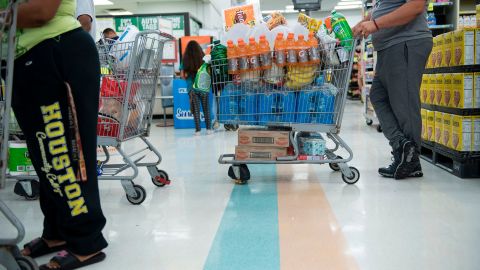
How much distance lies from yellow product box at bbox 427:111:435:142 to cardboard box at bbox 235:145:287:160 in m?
1.48

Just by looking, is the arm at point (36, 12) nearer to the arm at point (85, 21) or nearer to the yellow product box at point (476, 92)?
the arm at point (85, 21)

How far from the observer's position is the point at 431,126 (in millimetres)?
3994

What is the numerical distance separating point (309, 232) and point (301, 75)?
1.25 meters

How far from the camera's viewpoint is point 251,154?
3.35 metres

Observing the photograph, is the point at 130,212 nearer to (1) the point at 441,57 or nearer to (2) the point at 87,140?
(2) the point at 87,140

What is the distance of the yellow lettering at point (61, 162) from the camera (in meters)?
1.81

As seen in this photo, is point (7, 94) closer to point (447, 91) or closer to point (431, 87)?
point (447, 91)

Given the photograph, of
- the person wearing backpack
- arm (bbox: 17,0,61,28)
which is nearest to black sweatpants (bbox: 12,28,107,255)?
arm (bbox: 17,0,61,28)

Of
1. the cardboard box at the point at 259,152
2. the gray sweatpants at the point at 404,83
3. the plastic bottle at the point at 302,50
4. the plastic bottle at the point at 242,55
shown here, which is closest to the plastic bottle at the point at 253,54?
the plastic bottle at the point at 242,55

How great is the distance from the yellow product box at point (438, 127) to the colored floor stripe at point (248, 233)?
1.51 meters

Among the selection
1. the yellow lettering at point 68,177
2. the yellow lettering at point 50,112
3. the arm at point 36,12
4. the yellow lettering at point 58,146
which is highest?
the arm at point 36,12

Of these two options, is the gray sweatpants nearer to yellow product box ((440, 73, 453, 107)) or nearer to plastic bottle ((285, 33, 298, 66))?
yellow product box ((440, 73, 453, 107))

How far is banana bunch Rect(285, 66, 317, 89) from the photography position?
10.3 feet

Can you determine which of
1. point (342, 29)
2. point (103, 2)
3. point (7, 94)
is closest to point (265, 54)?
point (342, 29)
